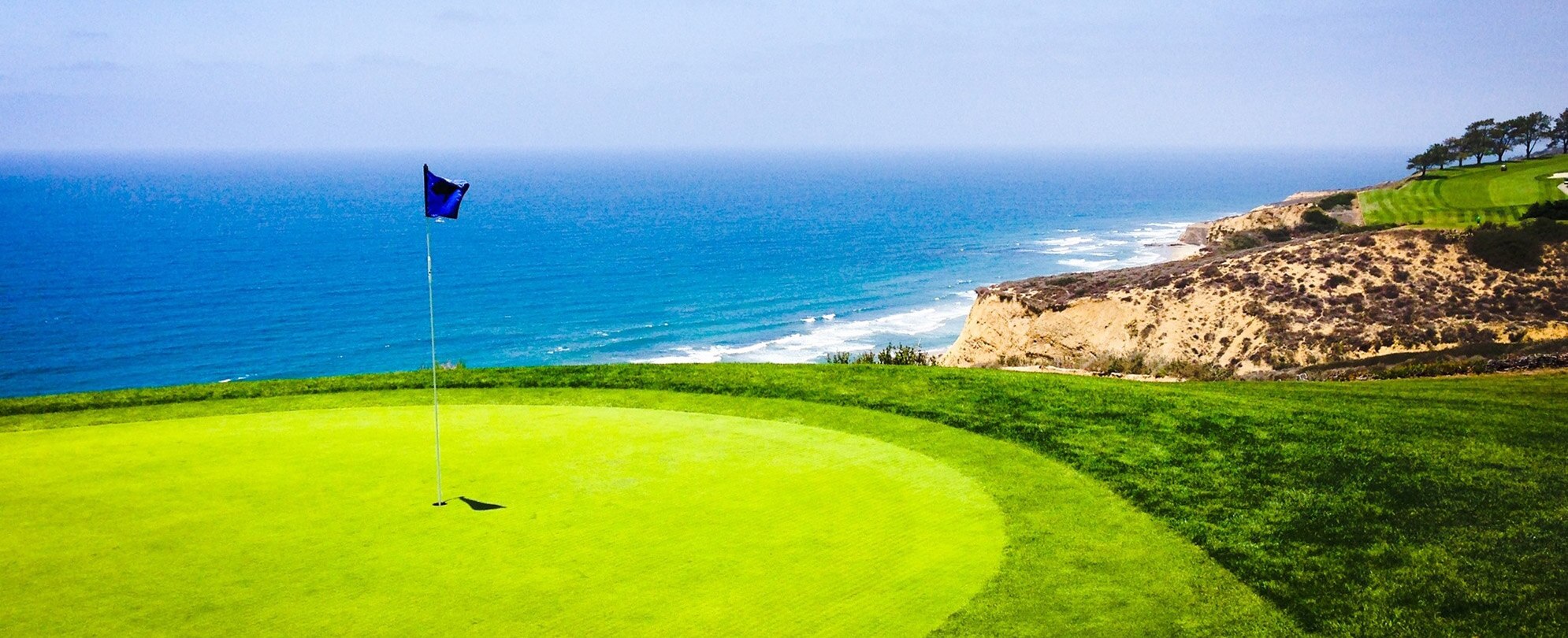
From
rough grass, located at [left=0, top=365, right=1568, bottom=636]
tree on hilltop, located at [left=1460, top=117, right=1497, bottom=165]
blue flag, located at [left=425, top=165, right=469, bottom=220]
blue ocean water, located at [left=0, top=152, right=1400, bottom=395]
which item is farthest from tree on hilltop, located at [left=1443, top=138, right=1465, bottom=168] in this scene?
blue flag, located at [left=425, top=165, right=469, bottom=220]

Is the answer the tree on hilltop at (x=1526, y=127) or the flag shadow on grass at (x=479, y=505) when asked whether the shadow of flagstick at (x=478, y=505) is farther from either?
the tree on hilltop at (x=1526, y=127)

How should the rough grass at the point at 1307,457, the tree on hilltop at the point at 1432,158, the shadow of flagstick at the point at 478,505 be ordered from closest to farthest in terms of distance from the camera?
the rough grass at the point at 1307,457
the shadow of flagstick at the point at 478,505
the tree on hilltop at the point at 1432,158

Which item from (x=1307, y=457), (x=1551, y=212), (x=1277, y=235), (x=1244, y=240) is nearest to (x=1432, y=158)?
(x=1277, y=235)

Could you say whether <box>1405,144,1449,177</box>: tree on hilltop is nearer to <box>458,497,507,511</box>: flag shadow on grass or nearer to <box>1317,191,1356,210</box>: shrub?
<box>1317,191,1356,210</box>: shrub

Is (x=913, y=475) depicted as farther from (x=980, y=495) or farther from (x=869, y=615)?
(x=869, y=615)

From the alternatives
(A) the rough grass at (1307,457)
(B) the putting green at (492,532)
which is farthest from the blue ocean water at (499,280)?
(B) the putting green at (492,532)

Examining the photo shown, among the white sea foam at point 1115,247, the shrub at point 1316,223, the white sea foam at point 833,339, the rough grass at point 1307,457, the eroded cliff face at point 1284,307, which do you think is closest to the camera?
the rough grass at point 1307,457

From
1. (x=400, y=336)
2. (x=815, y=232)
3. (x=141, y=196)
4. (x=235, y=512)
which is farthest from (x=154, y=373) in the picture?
(x=141, y=196)
